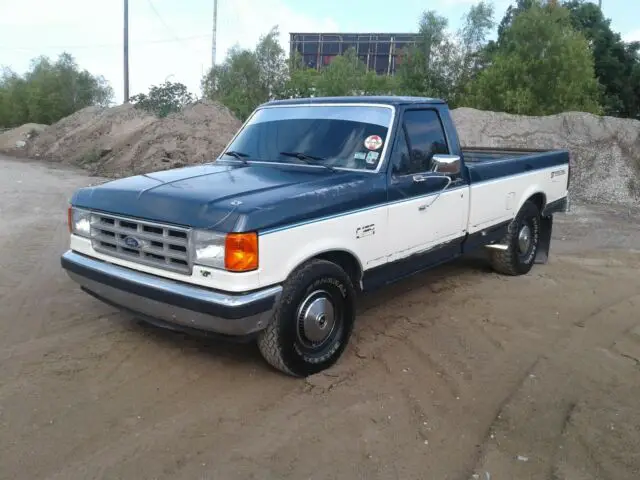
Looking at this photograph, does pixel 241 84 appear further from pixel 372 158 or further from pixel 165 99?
pixel 372 158

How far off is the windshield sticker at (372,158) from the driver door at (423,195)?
0.14 meters

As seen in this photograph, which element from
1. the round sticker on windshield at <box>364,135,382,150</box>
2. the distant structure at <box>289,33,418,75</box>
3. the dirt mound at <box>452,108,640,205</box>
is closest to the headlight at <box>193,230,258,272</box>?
the round sticker on windshield at <box>364,135,382,150</box>

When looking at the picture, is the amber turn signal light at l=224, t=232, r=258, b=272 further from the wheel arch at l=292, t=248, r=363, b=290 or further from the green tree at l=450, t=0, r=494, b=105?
the green tree at l=450, t=0, r=494, b=105

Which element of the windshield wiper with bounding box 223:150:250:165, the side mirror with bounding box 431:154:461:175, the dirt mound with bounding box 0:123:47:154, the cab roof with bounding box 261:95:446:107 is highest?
the cab roof with bounding box 261:95:446:107

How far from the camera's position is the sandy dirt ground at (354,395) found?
3150 mm

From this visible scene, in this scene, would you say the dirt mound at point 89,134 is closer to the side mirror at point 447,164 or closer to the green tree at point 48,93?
the green tree at point 48,93

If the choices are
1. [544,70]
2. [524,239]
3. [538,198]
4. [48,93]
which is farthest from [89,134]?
[524,239]

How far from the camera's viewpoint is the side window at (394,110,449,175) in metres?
4.86

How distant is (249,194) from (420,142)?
1926mm

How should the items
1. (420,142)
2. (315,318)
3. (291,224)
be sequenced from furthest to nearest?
(420,142) < (315,318) < (291,224)

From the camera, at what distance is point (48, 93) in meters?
33.1

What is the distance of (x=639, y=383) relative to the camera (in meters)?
4.14

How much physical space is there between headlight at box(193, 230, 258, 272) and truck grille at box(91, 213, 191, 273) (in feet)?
0.41

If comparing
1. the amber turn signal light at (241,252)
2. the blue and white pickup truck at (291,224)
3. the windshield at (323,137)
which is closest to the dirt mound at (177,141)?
the windshield at (323,137)
